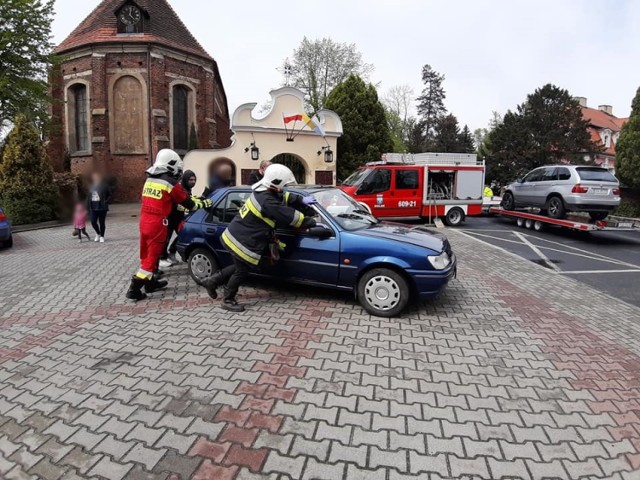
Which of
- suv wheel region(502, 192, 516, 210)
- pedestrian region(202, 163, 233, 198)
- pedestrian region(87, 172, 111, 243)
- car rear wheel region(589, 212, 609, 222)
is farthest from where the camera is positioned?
suv wheel region(502, 192, 516, 210)

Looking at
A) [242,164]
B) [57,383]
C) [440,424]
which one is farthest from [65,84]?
[440,424]

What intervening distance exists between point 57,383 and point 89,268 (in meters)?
4.74

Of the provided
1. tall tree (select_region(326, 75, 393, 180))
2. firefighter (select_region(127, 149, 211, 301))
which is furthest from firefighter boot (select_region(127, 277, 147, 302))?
tall tree (select_region(326, 75, 393, 180))

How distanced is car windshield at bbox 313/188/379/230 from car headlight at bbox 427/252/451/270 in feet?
3.37

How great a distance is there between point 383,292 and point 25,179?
15592 mm

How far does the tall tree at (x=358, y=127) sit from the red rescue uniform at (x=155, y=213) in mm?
19397

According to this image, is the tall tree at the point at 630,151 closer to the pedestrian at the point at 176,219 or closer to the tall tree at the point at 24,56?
the pedestrian at the point at 176,219

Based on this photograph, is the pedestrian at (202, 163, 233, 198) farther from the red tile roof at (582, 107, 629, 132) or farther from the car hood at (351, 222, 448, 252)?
the red tile roof at (582, 107, 629, 132)

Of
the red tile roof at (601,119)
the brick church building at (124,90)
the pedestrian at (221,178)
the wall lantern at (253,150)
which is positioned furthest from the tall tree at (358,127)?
the red tile roof at (601,119)

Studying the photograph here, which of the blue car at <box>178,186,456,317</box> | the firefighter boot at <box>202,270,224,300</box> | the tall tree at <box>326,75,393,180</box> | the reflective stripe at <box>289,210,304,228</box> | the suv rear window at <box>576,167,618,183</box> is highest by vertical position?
the tall tree at <box>326,75,393,180</box>

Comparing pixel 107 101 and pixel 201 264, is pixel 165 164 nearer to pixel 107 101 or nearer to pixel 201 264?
pixel 201 264

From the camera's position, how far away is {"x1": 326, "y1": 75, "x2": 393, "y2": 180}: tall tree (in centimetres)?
2447

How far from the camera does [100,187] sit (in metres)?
8.53

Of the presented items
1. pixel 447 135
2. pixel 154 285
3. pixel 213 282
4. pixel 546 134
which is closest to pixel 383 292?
pixel 213 282
